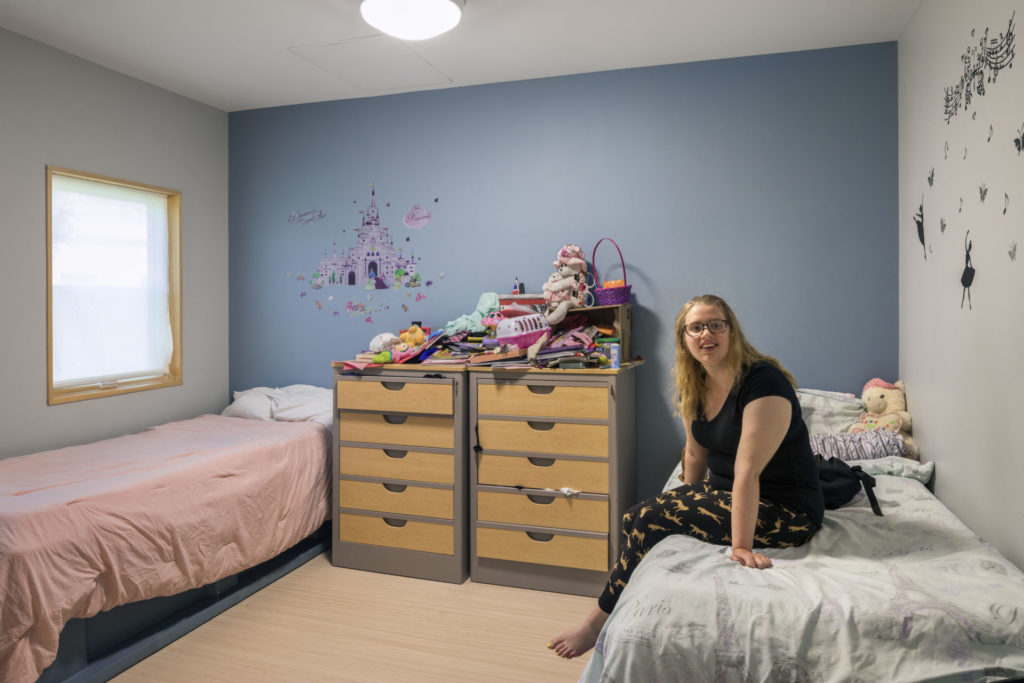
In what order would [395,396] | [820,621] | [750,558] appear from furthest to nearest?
1. [395,396]
2. [750,558]
3. [820,621]

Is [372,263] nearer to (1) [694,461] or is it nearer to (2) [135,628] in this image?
(2) [135,628]

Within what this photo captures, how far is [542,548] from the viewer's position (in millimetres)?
2887

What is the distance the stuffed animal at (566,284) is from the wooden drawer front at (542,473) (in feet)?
2.15

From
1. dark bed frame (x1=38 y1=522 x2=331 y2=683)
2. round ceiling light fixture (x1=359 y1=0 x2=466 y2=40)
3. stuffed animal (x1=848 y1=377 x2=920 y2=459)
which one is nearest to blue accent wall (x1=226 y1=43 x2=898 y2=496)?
stuffed animal (x1=848 y1=377 x2=920 y2=459)

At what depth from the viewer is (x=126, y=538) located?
2250 millimetres

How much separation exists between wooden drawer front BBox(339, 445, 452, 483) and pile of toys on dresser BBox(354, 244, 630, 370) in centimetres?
44

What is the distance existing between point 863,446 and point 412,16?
2.50 metres

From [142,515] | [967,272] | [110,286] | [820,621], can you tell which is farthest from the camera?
[110,286]

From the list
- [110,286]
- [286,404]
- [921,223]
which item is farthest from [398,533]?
[921,223]

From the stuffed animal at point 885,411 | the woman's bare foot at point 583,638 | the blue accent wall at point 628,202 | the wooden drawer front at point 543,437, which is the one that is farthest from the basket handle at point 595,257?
the woman's bare foot at point 583,638

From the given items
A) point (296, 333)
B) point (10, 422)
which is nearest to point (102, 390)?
point (10, 422)

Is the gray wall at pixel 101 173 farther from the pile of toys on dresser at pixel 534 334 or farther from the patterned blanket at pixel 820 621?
the patterned blanket at pixel 820 621

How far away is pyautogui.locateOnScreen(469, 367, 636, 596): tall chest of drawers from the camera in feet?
9.21

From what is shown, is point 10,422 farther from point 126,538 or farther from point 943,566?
point 943,566
